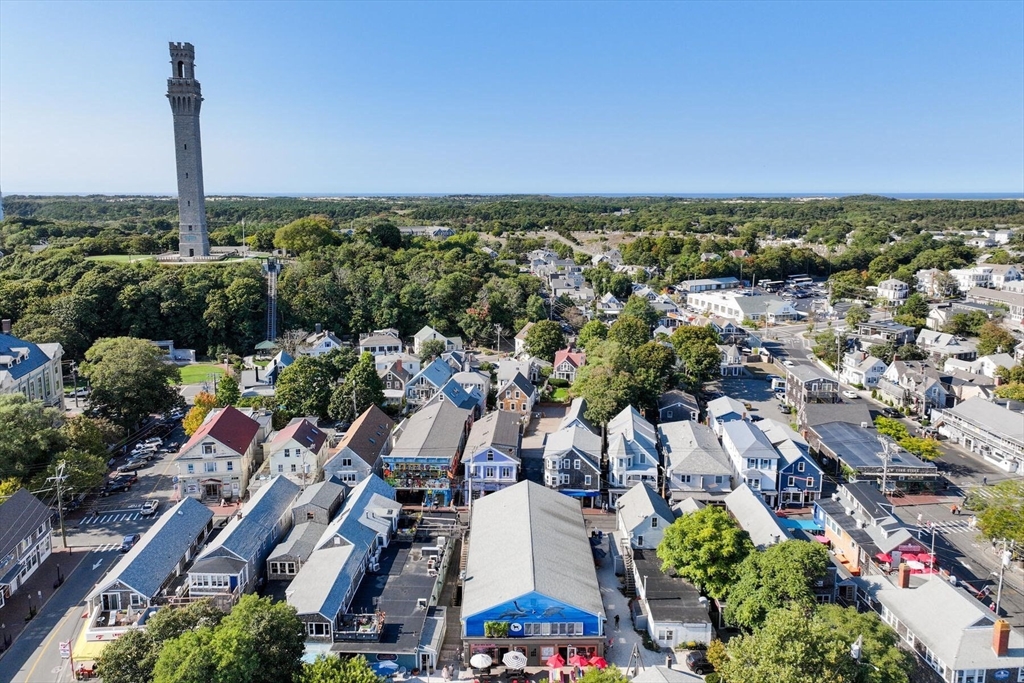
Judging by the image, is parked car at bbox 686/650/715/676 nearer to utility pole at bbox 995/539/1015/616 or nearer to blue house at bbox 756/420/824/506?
utility pole at bbox 995/539/1015/616

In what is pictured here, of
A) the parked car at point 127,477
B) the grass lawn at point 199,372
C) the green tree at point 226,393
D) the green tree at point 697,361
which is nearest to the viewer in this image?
the parked car at point 127,477

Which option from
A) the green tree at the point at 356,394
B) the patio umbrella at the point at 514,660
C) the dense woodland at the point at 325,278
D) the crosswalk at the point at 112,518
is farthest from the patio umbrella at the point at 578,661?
the dense woodland at the point at 325,278

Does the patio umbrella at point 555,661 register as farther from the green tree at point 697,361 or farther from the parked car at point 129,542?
the green tree at point 697,361

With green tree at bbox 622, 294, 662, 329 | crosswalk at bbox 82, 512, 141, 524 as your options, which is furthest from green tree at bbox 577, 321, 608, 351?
crosswalk at bbox 82, 512, 141, 524

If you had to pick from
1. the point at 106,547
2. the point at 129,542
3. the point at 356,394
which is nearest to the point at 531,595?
the point at 129,542

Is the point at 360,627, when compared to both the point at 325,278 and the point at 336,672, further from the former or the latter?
the point at 325,278

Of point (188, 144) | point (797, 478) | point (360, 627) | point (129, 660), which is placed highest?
point (188, 144)
